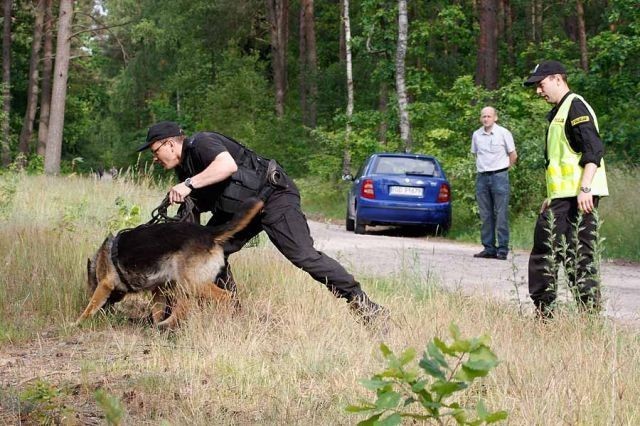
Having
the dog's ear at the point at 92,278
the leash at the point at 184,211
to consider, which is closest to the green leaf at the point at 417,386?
the leash at the point at 184,211

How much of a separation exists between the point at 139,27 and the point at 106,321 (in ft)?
73.9

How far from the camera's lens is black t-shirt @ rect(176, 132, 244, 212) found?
20.6 feet

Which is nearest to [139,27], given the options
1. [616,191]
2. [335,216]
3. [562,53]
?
[335,216]

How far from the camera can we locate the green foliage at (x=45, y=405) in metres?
4.09

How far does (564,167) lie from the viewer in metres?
6.54

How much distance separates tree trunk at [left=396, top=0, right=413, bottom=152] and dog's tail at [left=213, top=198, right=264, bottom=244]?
67.4 feet

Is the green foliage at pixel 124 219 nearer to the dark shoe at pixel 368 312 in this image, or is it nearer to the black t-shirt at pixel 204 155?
the black t-shirt at pixel 204 155

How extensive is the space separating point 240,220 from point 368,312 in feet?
3.38

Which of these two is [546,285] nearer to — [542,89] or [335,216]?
[542,89]

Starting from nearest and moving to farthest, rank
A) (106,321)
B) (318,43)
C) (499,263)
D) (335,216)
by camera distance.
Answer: (106,321) → (499,263) → (335,216) → (318,43)

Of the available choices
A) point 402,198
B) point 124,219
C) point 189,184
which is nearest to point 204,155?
point 189,184

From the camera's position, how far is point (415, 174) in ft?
60.4

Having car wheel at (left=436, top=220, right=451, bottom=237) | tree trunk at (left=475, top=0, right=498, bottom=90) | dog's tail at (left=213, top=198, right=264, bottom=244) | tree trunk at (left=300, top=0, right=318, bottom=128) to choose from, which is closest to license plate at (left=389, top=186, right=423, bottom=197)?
car wheel at (left=436, top=220, right=451, bottom=237)

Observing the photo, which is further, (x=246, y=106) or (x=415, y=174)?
(x=246, y=106)
